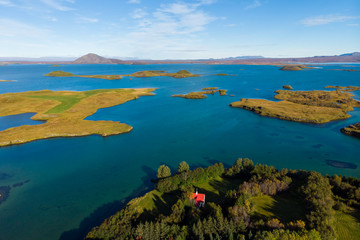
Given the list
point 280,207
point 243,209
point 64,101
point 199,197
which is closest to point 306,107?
point 280,207

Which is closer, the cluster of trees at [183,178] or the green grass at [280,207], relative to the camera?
the green grass at [280,207]

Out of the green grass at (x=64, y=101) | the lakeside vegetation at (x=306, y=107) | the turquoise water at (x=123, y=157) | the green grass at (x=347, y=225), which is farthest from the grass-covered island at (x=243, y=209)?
the green grass at (x=64, y=101)

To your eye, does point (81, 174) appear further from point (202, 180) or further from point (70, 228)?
point (202, 180)

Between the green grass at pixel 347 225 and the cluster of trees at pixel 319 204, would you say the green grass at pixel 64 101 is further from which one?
the green grass at pixel 347 225

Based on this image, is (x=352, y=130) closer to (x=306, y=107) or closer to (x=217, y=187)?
(x=306, y=107)

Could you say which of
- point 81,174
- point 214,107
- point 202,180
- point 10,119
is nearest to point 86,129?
point 81,174

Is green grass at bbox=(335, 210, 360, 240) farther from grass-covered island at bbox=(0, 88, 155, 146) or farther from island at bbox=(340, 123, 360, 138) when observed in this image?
grass-covered island at bbox=(0, 88, 155, 146)
